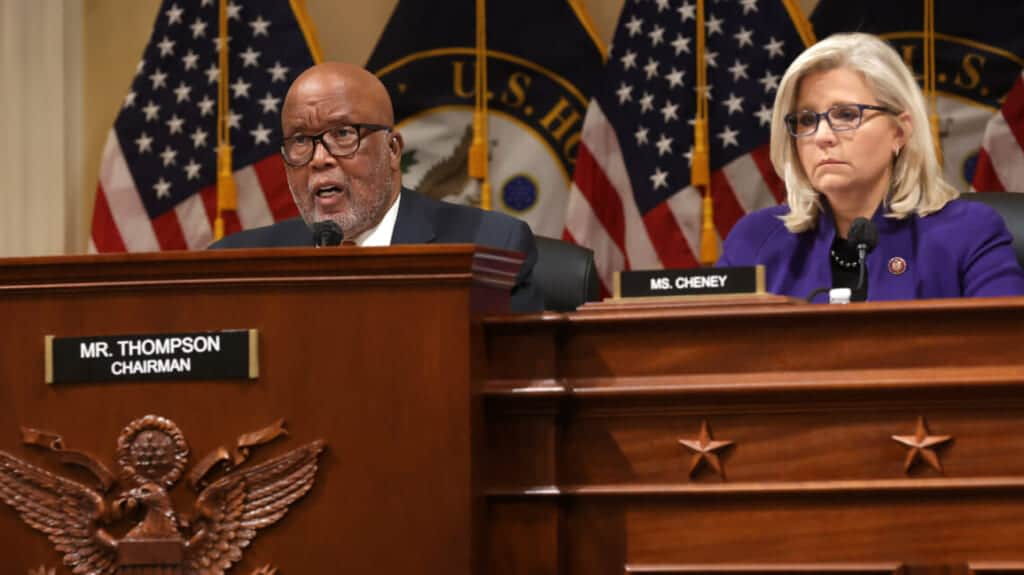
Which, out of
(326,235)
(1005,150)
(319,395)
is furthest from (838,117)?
(1005,150)

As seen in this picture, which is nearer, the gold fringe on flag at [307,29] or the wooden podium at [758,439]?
the wooden podium at [758,439]

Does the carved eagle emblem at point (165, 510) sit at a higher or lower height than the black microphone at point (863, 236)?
lower

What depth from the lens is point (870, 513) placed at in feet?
Result: 6.14

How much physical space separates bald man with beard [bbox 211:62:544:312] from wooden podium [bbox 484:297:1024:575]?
131 centimetres

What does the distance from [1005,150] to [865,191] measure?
1732 millimetres

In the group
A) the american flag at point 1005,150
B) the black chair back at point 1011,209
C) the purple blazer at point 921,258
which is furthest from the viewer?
the american flag at point 1005,150

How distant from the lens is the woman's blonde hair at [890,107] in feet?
9.55

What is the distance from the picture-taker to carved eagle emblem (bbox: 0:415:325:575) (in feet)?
6.12

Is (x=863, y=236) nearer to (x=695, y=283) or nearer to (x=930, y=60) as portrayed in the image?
(x=695, y=283)

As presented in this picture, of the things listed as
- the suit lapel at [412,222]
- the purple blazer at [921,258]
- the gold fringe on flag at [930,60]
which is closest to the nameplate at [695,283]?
the purple blazer at [921,258]

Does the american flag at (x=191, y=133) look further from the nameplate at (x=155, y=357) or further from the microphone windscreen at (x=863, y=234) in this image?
the nameplate at (x=155, y=357)

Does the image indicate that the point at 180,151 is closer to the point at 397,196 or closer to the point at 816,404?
the point at 397,196

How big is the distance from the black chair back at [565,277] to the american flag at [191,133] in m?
1.68

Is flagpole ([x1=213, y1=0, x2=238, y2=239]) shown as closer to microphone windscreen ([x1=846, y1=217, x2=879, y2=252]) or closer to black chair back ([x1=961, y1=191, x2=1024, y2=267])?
black chair back ([x1=961, y1=191, x2=1024, y2=267])
